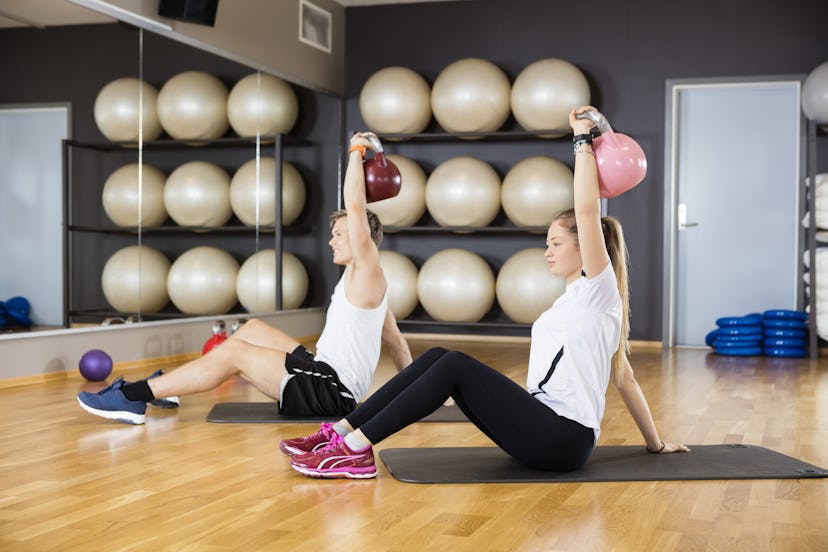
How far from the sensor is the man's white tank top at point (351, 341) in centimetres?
350

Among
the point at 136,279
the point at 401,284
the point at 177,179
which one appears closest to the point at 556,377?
the point at 136,279

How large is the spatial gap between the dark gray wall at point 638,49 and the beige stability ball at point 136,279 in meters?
2.53

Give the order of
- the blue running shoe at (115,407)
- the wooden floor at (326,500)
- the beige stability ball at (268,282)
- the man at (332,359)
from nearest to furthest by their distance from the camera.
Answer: the wooden floor at (326,500), the man at (332,359), the blue running shoe at (115,407), the beige stability ball at (268,282)

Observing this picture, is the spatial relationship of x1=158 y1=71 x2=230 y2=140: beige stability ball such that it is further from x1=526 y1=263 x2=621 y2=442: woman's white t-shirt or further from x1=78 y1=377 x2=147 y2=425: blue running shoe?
x1=526 y1=263 x2=621 y2=442: woman's white t-shirt

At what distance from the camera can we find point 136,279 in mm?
5633

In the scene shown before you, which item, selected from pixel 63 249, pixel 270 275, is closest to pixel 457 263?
pixel 270 275

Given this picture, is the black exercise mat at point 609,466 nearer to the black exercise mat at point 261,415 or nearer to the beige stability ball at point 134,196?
the black exercise mat at point 261,415

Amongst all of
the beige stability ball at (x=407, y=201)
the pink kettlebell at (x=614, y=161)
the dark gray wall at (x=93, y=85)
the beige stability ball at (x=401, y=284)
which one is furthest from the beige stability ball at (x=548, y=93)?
the pink kettlebell at (x=614, y=161)

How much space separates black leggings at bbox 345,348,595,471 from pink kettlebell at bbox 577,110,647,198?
57 centimetres

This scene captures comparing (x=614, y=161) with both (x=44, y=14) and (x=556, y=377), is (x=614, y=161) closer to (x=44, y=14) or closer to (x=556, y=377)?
(x=556, y=377)

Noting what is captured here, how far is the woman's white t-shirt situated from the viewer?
264cm

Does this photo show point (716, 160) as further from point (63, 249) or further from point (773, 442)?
point (63, 249)

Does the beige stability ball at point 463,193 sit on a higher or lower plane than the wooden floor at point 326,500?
higher

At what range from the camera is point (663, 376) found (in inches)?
220
